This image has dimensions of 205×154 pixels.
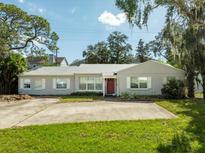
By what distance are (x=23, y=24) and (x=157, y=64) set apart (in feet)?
49.3

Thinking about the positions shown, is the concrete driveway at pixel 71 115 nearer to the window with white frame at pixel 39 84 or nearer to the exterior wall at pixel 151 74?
the exterior wall at pixel 151 74

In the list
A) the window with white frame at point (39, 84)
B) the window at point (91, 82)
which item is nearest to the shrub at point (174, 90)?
the window at point (91, 82)

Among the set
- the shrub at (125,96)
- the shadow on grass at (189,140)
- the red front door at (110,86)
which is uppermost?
the red front door at (110,86)

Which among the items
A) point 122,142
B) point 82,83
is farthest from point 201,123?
point 82,83

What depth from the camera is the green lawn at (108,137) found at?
8.36m

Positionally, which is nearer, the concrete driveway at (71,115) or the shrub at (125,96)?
the concrete driveway at (71,115)

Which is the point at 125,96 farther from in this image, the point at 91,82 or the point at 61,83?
the point at 61,83

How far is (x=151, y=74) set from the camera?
29.5 metres

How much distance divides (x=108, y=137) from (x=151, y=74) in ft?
67.3

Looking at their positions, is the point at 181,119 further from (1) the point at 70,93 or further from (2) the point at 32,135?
(1) the point at 70,93

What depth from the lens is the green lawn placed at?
27.4 ft

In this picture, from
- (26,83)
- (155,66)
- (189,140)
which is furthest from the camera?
(26,83)

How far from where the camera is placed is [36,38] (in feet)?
112

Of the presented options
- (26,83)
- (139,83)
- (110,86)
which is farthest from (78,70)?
(139,83)
